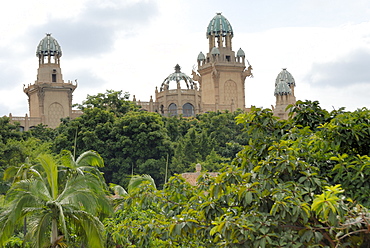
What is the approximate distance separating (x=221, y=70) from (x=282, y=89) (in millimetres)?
7055

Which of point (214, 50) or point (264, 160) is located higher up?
point (214, 50)

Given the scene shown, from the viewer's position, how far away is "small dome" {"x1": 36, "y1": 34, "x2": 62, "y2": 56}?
7869 cm

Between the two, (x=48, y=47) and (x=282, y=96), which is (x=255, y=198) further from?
(x=282, y=96)

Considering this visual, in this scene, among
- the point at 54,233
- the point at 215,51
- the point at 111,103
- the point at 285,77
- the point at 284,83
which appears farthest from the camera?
the point at 285,77

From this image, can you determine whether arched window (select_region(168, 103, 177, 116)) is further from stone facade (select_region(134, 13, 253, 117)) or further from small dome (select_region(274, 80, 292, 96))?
small dome (select_region(274, 80, 292, 96))

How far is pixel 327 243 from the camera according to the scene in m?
14.7

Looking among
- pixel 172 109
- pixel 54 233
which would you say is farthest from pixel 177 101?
pixel 54 233

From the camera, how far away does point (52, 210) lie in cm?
2191

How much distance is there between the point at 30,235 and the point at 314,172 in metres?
10.4

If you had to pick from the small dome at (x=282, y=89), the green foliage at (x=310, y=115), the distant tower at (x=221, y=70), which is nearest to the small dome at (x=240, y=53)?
the distant tower at (x=221, y=70)

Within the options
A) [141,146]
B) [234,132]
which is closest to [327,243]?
[141,146]

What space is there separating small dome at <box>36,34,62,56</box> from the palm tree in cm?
5739

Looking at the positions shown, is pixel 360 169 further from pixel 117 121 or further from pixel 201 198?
pixel 117 121

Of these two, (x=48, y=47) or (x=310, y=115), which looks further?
(x=48, y=47)
